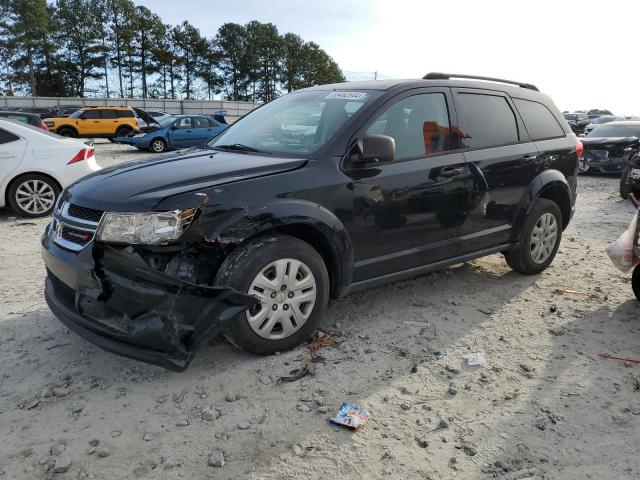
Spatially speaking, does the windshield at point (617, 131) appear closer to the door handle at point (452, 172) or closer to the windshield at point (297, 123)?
the door handle at point (452, 172)

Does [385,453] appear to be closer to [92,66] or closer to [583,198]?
[583,198]

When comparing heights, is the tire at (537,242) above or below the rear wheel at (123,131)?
below

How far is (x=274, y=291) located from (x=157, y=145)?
18.1 meters

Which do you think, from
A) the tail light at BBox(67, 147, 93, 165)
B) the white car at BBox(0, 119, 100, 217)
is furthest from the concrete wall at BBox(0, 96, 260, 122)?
the white car at BBox(0, 119, 100, 217)

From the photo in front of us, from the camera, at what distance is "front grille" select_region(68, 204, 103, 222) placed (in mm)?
3223

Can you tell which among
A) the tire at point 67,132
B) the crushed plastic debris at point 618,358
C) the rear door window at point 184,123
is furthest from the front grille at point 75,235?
the tire at point 67,132

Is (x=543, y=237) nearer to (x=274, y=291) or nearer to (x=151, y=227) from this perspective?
(x=274, y=291)

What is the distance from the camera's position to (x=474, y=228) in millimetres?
4586

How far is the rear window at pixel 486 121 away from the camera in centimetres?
455

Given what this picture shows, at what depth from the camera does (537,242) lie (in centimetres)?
527

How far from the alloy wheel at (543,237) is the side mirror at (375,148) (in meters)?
2.20

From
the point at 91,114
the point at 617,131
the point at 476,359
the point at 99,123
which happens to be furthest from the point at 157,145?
Result: the point at 476,359

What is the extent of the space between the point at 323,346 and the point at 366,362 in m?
0.36

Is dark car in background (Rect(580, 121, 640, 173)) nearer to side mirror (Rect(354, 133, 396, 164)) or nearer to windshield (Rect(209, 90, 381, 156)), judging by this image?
windshield (Rect(209, 90, 381, 156))
